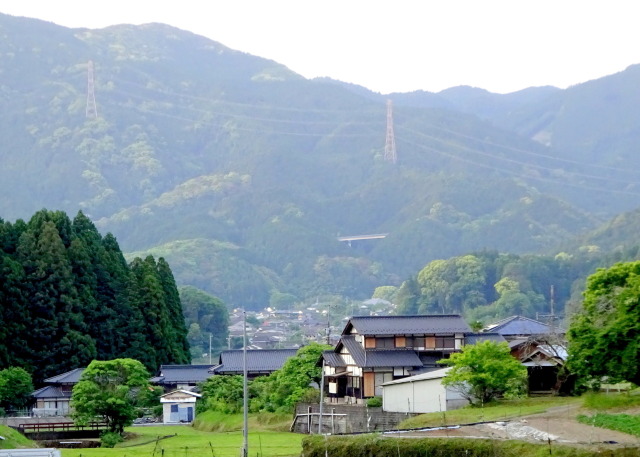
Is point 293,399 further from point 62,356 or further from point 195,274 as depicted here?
point 195,274

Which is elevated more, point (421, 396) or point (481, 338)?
point (481, 338)

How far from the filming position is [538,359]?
37.7 metres

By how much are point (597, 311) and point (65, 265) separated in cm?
3168

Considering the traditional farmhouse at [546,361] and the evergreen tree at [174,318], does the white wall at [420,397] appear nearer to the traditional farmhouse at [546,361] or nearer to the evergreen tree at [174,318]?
the traditional farmhouse at [546,361]

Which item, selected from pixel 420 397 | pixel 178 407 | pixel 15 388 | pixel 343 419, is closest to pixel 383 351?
pixel 343 419

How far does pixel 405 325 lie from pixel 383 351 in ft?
6.34

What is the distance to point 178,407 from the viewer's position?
50438mm

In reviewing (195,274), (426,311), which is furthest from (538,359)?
(195,274)

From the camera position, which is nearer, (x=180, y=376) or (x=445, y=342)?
(x=445, y=342)

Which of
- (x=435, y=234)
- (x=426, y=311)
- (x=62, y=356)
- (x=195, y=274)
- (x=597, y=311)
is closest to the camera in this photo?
(x=597, y=311)

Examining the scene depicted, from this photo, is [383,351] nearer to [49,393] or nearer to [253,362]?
[253,362]

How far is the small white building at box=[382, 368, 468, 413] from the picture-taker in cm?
3703

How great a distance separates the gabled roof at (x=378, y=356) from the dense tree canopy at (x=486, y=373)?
834 cm

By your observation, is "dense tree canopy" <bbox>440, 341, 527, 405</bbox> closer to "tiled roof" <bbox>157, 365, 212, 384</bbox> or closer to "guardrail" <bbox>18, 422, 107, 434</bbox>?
"guardrail" <bbox>18, 422, 107, 434</bbox>
